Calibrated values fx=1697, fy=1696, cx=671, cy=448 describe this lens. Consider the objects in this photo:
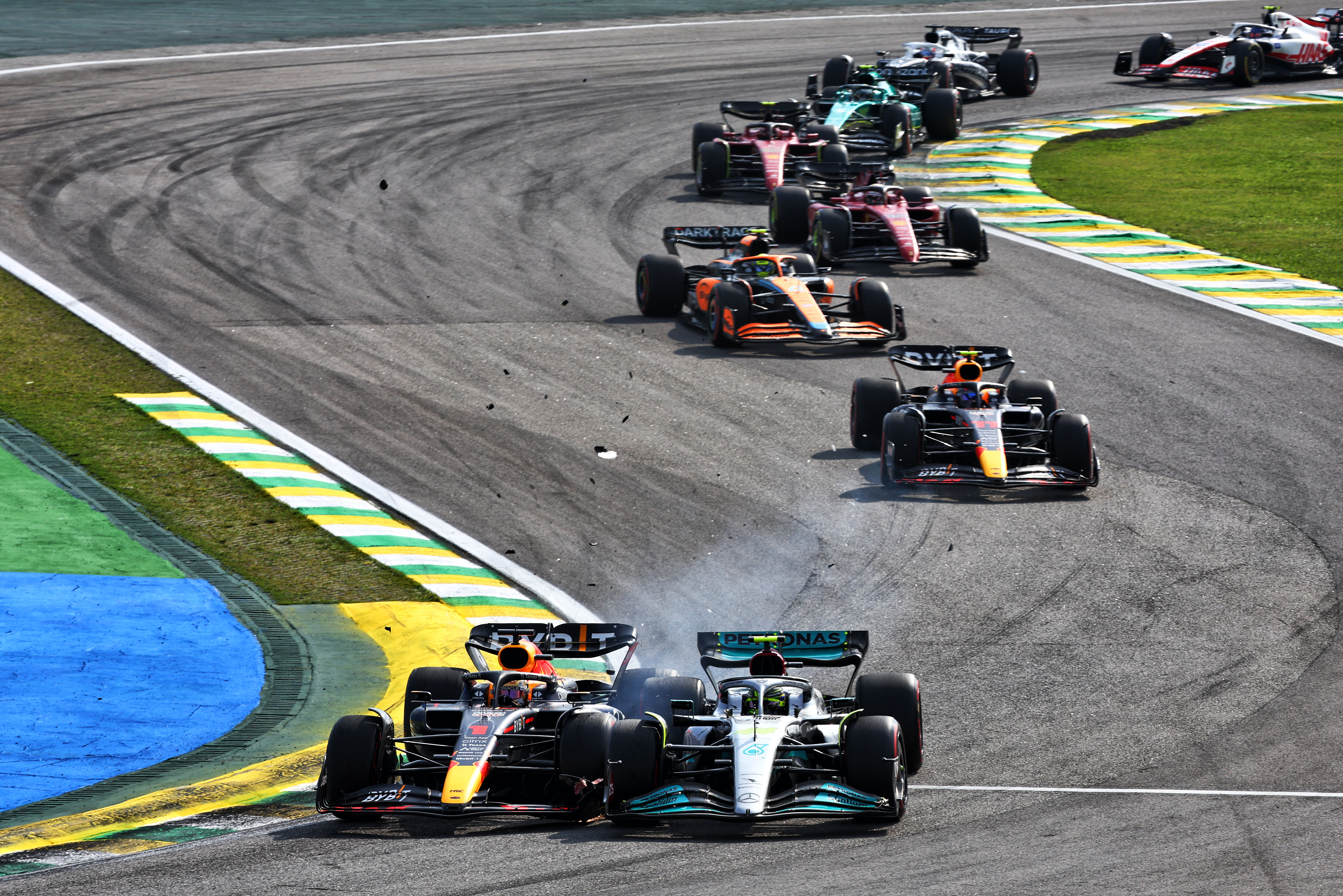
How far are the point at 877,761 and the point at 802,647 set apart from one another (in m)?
1.68

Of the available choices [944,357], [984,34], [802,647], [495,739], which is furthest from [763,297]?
[984,34]

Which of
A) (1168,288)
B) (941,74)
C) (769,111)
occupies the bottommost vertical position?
(1168,288)

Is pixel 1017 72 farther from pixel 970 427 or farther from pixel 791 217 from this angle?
pixel 970 427

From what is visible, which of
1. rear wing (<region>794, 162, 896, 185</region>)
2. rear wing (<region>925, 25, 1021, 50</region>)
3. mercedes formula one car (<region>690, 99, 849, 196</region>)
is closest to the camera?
rear wing (<region>794, 162, 896, 185</region>)

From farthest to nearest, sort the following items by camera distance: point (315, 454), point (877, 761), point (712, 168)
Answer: point (712, 168) → point (315, 454) → point (877, 761)

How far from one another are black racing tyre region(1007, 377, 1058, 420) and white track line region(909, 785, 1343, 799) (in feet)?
26.2

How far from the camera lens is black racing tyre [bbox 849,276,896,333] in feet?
75.3

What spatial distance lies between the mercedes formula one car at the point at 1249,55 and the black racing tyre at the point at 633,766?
34.5 m

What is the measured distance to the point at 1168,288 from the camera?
2614 centimetres

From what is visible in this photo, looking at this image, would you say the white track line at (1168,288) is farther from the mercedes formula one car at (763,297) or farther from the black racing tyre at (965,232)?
the mercedes formula one car at (763,297)

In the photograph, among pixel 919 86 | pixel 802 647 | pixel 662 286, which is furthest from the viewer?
pixel 919 86

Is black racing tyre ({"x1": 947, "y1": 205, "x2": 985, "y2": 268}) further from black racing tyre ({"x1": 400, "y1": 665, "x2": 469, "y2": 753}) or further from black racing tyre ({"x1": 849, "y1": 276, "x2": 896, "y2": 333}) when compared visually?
black racing tyre ({"x1": 400, "y1": 665, "x2": 469, "y2": 753})

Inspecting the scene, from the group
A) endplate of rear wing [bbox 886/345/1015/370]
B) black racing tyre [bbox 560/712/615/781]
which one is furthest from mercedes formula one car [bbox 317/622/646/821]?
endplate of rear wing [bbox 886/345/1015/370]

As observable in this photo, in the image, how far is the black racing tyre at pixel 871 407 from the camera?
19016 mm
